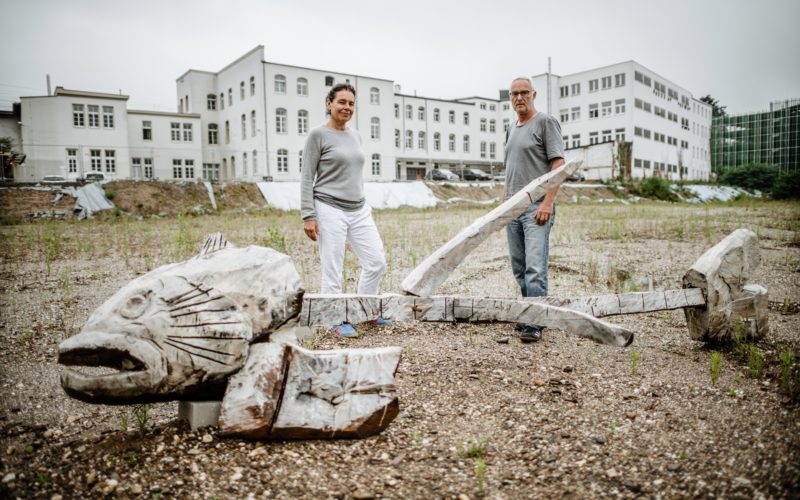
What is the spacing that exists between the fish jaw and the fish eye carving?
10 centimetres

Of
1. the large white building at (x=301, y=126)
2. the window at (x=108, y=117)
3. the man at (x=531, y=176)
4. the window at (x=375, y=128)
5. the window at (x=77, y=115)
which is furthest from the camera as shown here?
the window at (x=375, y=128)

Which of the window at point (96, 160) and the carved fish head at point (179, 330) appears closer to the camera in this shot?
the carved fish head at point (179, 330)

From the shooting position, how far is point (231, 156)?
146ft

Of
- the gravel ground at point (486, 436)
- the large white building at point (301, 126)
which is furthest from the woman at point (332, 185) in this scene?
the large white building at point (301, 126)

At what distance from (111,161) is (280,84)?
14.5m

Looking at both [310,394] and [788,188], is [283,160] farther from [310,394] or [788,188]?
[310,394]

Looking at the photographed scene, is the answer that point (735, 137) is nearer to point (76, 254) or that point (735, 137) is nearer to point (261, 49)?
point (261, 49)

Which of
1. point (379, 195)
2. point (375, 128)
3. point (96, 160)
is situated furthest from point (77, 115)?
point (379, 195)

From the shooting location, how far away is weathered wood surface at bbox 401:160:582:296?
3.01 m

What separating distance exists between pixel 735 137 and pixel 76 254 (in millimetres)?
82498

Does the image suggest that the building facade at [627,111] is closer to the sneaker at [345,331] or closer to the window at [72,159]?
the window at [72,159]

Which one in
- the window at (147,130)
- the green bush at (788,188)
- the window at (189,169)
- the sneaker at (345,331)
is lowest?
the sneaker at (345,331)

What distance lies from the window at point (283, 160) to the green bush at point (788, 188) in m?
33.3

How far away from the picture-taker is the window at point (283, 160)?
40594mm
